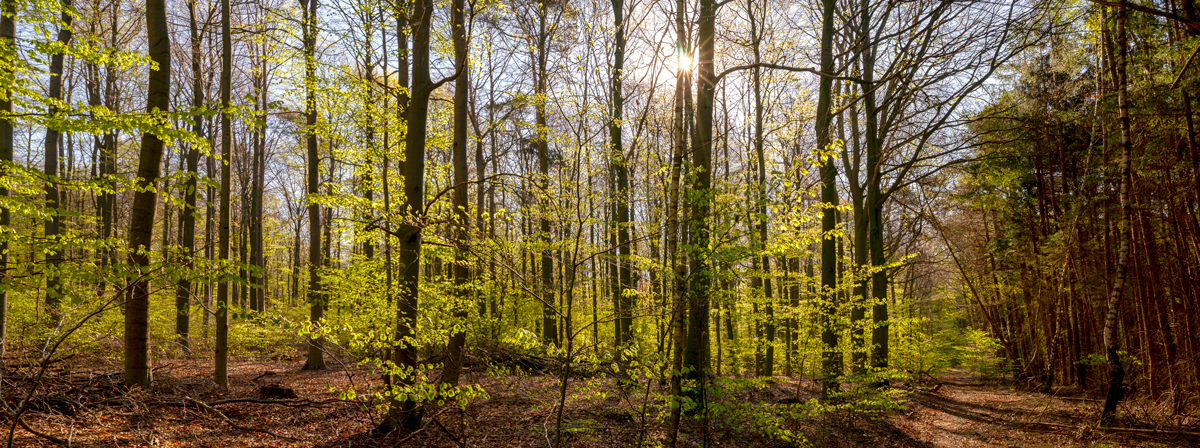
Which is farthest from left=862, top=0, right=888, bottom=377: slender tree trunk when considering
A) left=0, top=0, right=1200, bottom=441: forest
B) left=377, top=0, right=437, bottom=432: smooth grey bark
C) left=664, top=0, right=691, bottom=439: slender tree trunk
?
left=377, top=0, right=437, bottom=432: smooth grey bark

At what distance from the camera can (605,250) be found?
416cm

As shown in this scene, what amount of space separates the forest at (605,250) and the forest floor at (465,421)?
64mm

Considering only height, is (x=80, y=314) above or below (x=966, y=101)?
below

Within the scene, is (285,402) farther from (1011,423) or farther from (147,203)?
(1011,423)

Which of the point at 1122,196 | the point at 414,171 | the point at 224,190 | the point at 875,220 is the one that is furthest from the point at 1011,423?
the point at 224,190

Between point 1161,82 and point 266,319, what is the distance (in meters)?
9.24

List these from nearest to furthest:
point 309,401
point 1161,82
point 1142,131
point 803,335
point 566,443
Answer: point 1161,82, point 1142,131, point 566,443, point 309,401, point 803,335

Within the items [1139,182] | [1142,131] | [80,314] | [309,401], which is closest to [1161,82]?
[1142,131]

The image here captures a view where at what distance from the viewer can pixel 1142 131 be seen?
6633 mm

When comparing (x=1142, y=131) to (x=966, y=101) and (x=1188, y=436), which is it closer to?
(x=1188, y=436)

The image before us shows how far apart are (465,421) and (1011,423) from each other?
8977mm

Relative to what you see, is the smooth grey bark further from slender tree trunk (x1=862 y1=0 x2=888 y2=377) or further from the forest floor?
slender tree trunk (x1=862 y1=0 x2=888 y2=377)

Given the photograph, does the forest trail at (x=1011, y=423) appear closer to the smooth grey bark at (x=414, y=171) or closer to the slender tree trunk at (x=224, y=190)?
the smooth grey bark at (x=414, y=171)

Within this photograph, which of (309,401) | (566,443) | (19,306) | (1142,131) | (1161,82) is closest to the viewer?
(1161,82)
